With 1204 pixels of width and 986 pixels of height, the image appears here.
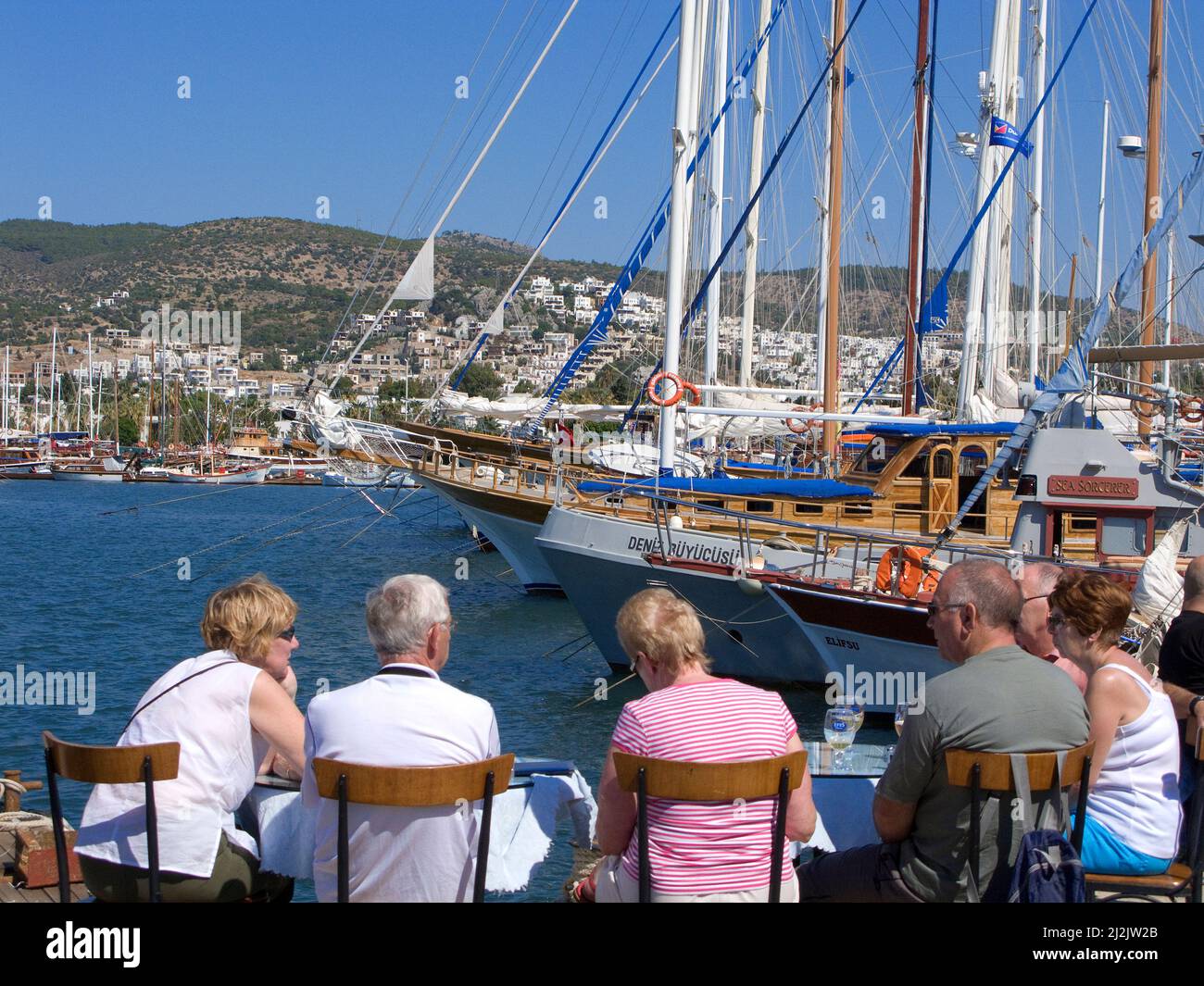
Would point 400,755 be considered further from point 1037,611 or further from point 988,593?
point 1037,611

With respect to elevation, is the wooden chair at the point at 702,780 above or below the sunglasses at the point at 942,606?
below

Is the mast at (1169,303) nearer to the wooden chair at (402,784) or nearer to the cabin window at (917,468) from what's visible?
the cabin window at (917,468)

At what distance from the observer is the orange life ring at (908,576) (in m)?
14.5

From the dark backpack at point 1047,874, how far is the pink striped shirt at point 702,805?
0.80 meters

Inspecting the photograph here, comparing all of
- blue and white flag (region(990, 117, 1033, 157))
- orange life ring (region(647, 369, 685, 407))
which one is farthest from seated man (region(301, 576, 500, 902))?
blue and white flag (region(990, 117, 1033, 157))

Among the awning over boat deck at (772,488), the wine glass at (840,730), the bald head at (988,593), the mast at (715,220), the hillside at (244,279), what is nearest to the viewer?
the bald head at (988,593)

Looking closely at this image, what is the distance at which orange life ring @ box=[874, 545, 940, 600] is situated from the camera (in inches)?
569

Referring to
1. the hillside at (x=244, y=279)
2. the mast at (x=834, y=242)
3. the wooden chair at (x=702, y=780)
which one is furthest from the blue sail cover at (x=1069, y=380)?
the hillside at (x=244, y=279)

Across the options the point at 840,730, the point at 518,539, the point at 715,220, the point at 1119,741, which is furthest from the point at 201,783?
the point at 715,220

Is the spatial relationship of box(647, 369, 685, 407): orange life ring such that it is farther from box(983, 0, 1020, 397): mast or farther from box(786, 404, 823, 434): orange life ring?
box(786, 404, 823, 434): orange life ring

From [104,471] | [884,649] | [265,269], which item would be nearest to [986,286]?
[884,649]

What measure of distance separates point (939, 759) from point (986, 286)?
2339cm

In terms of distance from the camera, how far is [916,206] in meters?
25.6
